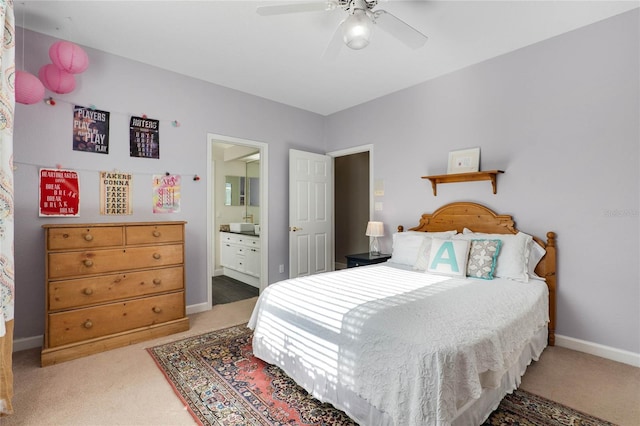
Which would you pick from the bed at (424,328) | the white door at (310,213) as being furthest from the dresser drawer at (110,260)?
the white door at (310,213)

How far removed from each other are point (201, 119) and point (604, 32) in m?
3.95

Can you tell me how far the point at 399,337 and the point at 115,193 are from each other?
303 cm

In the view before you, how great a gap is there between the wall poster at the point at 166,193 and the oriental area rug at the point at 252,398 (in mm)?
1492

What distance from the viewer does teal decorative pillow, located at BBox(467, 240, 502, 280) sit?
2.71m

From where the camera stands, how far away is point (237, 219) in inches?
247

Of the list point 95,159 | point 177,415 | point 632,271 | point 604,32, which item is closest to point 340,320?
point 177,415

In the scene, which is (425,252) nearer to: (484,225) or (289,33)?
(484,225)

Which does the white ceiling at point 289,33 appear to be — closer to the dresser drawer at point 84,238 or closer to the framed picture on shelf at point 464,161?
the framed picture on shelf at point 464,161

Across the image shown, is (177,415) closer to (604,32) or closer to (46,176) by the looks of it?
(46,176)

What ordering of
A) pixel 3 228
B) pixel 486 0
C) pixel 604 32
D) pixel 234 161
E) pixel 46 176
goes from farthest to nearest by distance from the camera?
pixel 234 161
pixel 46 176
pixel 604 32
pixel 486 0
pixel 3 228

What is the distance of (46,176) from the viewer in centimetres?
279

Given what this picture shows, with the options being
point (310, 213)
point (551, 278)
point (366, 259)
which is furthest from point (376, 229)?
point (551, 278)

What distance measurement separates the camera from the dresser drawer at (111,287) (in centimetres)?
248

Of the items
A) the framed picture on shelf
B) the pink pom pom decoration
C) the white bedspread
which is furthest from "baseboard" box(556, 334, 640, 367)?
the pink pom pom decoration
